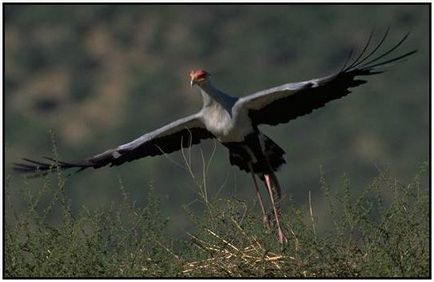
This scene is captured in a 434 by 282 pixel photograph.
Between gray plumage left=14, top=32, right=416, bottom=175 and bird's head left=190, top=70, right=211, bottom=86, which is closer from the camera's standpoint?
gray plumage left=14, top=32, right=416, bottom=175

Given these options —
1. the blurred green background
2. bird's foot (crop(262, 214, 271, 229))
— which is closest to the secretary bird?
bird's foot (crop(262, 214, 271, 229))

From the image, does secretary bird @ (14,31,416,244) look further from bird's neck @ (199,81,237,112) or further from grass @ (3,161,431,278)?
grass @ (3,161,431,278)

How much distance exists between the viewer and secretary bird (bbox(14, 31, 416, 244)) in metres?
9.40

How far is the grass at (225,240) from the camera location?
7.50 metres

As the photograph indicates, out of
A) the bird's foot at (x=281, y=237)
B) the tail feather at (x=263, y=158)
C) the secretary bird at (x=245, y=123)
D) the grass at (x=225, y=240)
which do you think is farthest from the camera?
the tail feather at (x=263, y=158)

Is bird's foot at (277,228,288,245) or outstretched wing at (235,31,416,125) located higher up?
outstretched wing at (235,31,416,125)

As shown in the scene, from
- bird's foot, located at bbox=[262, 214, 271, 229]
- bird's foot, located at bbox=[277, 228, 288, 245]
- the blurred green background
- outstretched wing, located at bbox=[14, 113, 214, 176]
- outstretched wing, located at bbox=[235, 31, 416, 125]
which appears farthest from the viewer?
the blurred green background

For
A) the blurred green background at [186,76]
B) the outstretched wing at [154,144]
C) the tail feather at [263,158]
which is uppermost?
the outstretched wing at [154,144]

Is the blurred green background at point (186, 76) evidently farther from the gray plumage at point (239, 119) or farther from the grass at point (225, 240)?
the grass at point (225, 240)

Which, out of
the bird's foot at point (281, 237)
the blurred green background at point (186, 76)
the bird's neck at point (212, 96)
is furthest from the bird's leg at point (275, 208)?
the blurred green background at point (186, 76)

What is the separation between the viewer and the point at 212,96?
9.49 m

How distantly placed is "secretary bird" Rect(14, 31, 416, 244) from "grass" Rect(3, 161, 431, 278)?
1.30 meters

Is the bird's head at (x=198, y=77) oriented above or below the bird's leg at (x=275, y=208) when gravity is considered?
above

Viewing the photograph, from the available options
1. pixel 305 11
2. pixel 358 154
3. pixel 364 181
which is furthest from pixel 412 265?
pixel 305 11
